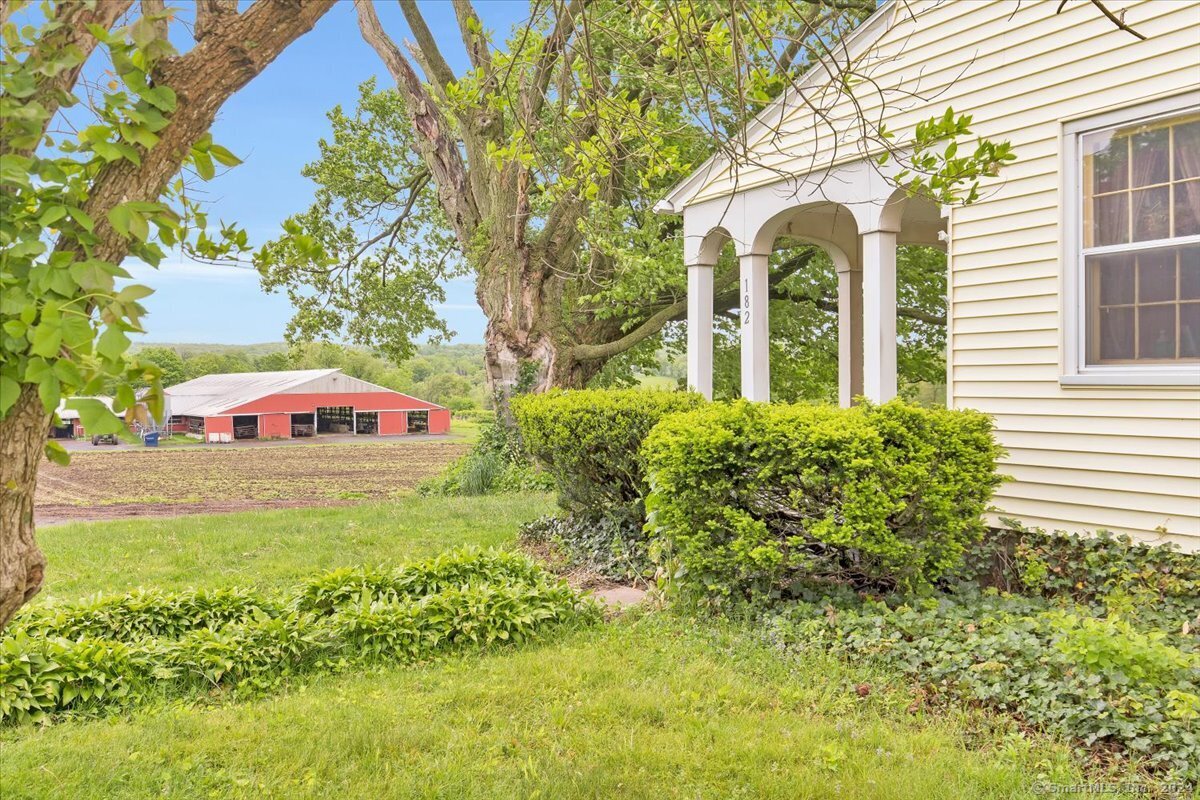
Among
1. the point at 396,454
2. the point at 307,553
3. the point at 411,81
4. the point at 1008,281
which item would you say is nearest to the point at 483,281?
the point at 411,81

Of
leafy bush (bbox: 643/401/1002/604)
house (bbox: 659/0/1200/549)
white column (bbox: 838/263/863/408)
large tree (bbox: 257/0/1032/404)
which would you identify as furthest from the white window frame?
white column (bbox: 838/263/863/408)

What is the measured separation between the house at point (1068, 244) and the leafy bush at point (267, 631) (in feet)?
9.64

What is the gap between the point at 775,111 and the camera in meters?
7.54

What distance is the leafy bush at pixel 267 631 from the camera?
3840mm

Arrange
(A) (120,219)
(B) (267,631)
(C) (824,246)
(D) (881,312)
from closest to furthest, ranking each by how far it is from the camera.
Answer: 1. (A) (120,219)
2. (B) (267,631)
3. (D) (881,312)
4. (C) (824,246)

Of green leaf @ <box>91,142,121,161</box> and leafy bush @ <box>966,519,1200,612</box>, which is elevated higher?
green leaf @ <box>91,142,121,161</box>

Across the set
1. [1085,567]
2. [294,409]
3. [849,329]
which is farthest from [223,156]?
[294,409]

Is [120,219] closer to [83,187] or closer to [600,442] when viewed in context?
[83,187]

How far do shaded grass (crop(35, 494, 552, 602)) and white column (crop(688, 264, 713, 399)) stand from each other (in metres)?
2.54

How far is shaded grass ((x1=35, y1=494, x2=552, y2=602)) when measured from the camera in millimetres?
6680

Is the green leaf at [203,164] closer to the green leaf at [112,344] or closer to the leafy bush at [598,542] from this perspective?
the green leaf at [112,344]

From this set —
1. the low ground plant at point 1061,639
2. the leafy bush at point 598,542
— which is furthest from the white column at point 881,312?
the leafy bush at point 598,542

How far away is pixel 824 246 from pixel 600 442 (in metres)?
4.14

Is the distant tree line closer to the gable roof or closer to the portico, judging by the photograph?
the portico
